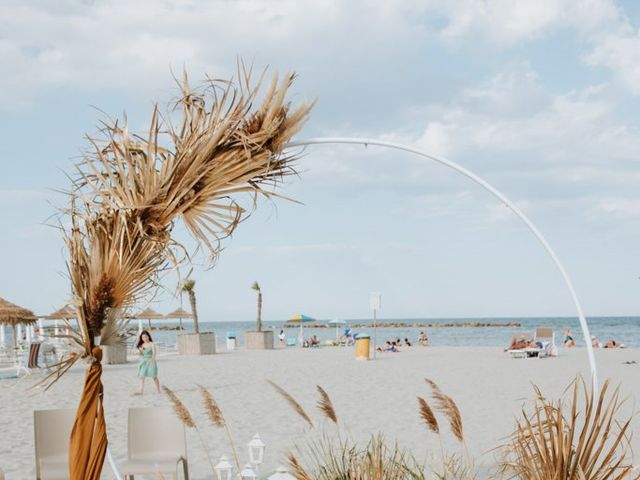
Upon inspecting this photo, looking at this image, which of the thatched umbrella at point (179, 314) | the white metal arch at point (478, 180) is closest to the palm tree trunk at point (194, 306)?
the thatched umbrella at point (179, 314)

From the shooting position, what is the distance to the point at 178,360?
23.6 metres

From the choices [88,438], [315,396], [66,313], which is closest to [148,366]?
[315,396]

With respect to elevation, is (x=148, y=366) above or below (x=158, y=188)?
below

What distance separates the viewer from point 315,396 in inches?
522

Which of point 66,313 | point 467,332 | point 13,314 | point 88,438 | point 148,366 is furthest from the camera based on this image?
point 467,332

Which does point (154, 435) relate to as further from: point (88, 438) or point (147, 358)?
point (147, 358)

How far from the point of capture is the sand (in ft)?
28.1

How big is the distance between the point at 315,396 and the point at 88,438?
998 cm

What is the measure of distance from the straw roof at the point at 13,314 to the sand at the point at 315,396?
3.20 metres

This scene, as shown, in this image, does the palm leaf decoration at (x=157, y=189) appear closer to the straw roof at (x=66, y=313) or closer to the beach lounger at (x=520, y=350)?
the straw roof at (x=66, y=313)

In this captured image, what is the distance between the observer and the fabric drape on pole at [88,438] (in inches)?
136

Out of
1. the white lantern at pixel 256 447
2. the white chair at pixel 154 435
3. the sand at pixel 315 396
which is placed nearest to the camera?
the white lantern at pixel 256 447

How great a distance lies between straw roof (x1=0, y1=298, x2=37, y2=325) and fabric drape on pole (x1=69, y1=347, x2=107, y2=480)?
19.1 meters

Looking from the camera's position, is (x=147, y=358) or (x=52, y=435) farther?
(x=147, y=358)
